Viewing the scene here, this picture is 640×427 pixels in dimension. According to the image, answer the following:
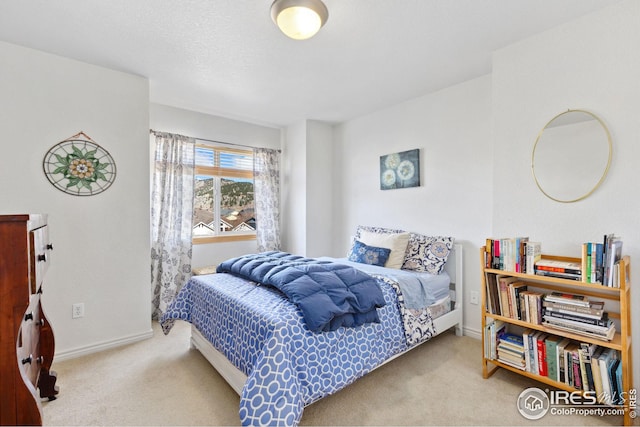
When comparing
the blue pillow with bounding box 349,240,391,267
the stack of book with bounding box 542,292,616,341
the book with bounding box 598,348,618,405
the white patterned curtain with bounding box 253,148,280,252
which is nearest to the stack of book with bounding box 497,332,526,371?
the stack of book with bounding box 542,292,616,341

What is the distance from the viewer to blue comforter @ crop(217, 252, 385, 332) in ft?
5.56

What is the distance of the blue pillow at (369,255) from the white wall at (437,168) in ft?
1.85

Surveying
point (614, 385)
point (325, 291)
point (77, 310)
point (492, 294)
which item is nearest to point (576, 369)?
point (614, 385)

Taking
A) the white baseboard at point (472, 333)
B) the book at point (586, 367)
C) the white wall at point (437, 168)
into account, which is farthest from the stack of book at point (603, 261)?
the white baseboard at point (472, 333)

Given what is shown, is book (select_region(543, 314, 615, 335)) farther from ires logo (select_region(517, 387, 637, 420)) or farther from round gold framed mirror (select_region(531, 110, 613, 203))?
round gold framed mirror (select_region(531, 110, 613, 203))

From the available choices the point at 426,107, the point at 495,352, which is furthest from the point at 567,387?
the point at 426,107

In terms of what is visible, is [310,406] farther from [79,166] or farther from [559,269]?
[79,166]

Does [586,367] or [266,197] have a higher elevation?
[266,197]

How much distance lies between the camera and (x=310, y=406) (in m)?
1.83

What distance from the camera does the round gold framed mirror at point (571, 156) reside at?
1.88m

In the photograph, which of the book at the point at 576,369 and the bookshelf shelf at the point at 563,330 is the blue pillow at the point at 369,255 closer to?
the bookshelf shelf at the point at 563,330

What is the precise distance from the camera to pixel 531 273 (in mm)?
1927

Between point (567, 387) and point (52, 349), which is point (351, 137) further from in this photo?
point (52, 349)

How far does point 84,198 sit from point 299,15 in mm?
2332
